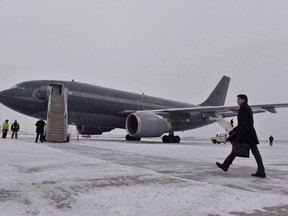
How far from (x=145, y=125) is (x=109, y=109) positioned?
3506mm

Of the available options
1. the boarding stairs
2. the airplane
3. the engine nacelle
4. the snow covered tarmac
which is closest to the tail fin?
the airplane

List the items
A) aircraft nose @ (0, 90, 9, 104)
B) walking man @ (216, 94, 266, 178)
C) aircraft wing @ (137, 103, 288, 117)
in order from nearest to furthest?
walking man @ (216, 94, 266, 178) → aircraft nose @ (0, 90, 9, 104) → aircraft wing @ (137, 103, 288, 117)

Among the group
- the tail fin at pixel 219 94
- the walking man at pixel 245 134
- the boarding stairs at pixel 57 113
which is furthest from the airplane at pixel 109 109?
the walking man at pixel 245 134

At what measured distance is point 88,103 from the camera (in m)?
17.8

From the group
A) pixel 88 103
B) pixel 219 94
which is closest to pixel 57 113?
pixel 88 103

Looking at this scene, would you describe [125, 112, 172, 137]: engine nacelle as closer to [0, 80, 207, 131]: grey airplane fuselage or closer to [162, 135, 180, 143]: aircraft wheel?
[162, 135, 180, 143]: aircraft wheel

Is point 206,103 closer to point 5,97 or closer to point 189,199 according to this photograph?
point 5,97

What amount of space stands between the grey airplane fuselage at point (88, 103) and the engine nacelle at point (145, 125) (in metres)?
2.07

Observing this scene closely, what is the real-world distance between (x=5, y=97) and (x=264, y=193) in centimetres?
1574

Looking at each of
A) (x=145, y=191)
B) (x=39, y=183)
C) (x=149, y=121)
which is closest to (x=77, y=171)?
(x=39, y=183)

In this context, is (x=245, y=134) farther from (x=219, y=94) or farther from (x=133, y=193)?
(x=219, y=94)

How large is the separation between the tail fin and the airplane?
256 inches

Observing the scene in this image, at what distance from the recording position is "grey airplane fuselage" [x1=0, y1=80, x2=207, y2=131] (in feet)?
53.1

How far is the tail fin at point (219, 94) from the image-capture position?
2864 cm
